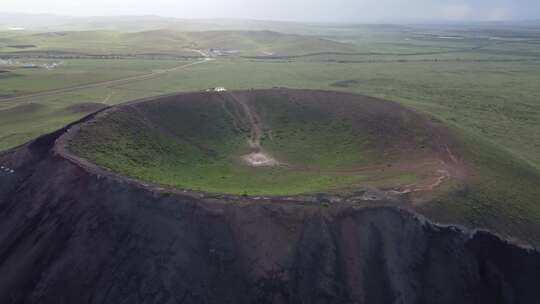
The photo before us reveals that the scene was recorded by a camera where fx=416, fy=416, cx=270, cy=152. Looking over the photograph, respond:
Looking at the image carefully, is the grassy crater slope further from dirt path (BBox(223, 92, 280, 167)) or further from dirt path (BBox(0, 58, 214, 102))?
dirt path (BBox(0, 58, 214, 102))

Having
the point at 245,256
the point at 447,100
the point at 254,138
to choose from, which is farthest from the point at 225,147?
the point at 447,100

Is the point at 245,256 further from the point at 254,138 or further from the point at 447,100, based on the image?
the point at 447,100

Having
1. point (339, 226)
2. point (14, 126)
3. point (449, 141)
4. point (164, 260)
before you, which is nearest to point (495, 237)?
point (339, 226)

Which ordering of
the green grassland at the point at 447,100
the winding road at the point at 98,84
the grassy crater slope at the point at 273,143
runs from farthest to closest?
the winding road at the point at 98,84 < the grassy crater slope at the point at 273,143 < the green grassland at the point at 447,100

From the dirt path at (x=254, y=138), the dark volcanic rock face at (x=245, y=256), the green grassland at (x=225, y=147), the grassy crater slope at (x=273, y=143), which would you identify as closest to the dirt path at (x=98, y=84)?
the grassy crater slope at (x=273, y=143)

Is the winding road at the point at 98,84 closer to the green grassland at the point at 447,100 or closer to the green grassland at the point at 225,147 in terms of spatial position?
the green grassland at the point at 447,100

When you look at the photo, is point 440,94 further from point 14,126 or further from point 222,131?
point 14,126

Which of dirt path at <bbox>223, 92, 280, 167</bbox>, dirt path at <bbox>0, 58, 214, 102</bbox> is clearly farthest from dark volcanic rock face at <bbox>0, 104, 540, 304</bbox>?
dirt path at <bbox>0, 58, 214, 102</bbox>
